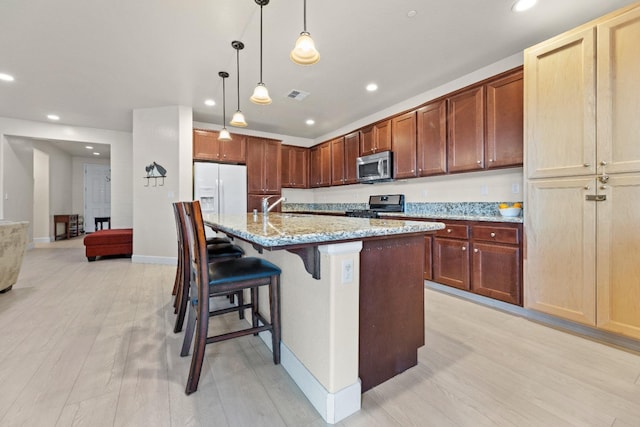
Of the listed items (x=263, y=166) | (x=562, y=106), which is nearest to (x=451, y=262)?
(x=562, y=106)

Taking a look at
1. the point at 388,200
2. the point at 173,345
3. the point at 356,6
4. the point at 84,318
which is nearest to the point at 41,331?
the point at 84,318

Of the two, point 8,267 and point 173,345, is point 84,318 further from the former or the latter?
point 8,267

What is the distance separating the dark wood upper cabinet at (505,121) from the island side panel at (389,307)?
1844mm

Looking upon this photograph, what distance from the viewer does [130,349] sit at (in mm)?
1815

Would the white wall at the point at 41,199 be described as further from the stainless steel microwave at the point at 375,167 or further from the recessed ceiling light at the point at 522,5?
the recessed ceiling light at the point at 522,5

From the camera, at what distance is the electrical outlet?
3.92 feet

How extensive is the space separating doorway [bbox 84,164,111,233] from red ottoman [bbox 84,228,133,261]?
490cm

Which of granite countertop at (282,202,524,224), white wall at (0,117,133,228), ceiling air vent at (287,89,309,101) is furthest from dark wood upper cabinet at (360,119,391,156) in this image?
white wall at (0,117,133,228)

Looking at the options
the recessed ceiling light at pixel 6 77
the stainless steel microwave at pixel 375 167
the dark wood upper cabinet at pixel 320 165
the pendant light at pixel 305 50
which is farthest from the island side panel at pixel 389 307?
the recessed ceiling light at pixel 6 77

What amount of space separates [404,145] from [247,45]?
2.30 meters

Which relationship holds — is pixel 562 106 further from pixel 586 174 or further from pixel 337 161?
pixel 337 161

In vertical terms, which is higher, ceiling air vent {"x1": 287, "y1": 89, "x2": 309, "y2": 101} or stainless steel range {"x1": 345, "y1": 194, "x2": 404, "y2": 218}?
ceiling air vent {"x1": 287, "y1": 89, "x2": 309, "y2": 101}

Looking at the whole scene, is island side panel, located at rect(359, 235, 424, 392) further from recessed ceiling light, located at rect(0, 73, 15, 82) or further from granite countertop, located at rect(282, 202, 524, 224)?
recessed ceiling light, located at rect(0, 73, 15, 82)

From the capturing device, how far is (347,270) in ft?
3.95
